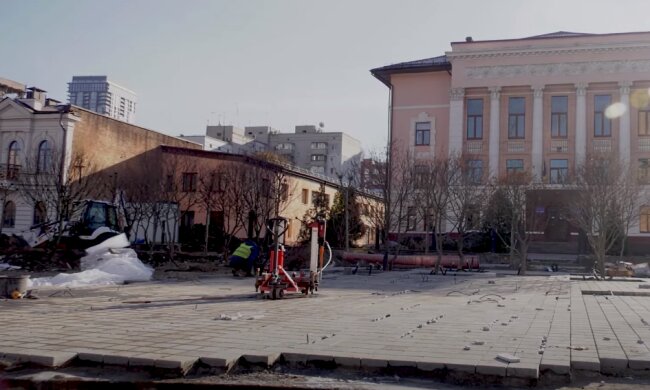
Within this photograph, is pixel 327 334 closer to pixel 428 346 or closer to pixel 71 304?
pixel 428 346

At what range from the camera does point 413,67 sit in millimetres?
46594

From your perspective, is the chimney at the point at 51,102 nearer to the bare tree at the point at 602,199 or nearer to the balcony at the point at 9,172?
the balcony at the point at 9,172

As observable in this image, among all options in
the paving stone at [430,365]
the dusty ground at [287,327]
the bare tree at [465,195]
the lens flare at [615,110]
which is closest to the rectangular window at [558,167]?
the lens flare at [615,110]

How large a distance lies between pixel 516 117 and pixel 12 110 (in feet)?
115

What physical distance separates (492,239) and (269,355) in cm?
3232

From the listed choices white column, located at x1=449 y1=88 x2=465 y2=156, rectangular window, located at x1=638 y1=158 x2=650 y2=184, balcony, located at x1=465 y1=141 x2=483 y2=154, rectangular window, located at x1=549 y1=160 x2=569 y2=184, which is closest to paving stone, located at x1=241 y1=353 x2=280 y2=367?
rectangular window, located at x1=638 y1=158 x2=650 y2=184

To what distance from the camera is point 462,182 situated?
108 ft

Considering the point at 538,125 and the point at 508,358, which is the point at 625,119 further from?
the point at 508,358

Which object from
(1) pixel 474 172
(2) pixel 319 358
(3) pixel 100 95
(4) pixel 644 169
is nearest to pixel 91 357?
(2) pixel 319 358

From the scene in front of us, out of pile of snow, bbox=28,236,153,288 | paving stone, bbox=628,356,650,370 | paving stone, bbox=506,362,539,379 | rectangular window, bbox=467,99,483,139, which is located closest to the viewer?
paving stone, bbox=506,362,539,379

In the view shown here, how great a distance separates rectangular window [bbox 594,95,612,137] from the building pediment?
126 feet

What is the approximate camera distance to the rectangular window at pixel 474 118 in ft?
145

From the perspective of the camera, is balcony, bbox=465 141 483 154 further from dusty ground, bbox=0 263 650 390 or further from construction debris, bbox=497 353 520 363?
construction debris, bbox=497 353 520 363

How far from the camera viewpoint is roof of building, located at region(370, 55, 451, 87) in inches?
1822
